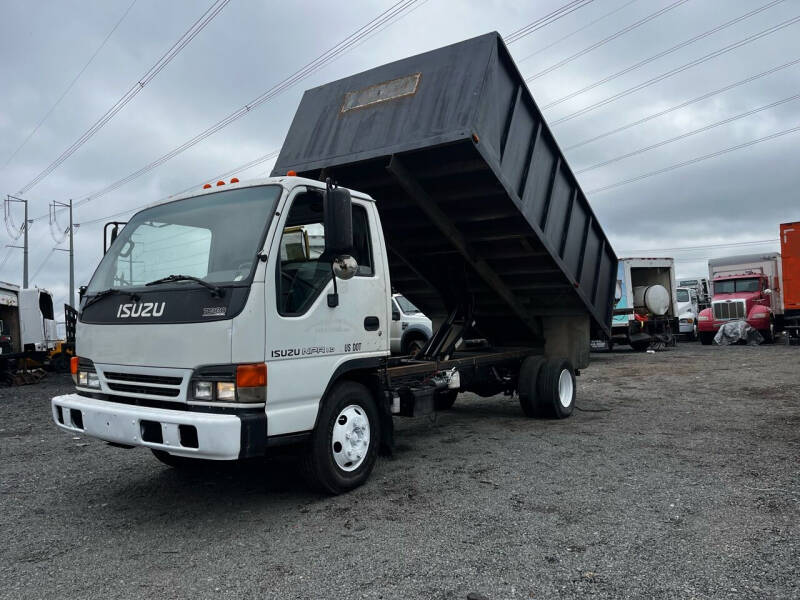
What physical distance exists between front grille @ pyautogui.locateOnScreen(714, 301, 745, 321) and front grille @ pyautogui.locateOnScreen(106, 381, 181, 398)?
876 inches

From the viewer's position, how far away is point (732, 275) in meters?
22.8

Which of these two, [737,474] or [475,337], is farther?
[475,337]

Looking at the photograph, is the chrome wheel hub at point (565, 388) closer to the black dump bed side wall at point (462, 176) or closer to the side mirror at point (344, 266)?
the black dump bed side wall at point (462, 176)

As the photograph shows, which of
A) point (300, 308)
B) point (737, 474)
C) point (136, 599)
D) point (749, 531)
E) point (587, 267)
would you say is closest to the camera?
point (136, 599)

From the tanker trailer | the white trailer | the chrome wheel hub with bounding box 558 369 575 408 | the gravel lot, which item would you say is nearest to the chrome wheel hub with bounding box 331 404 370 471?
the gravel lot

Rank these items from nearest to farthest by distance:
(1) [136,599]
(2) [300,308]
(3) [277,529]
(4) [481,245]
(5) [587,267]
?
(1) [136,599] → (3) [277,529] → (2) [300,308] → (4) [481,245] → (5) [587,267]

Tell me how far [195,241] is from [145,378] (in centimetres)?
103

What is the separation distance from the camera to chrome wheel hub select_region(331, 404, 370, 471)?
4.55 metres

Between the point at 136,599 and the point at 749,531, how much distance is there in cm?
354

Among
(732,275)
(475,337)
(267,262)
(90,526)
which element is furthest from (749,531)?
(732,275)

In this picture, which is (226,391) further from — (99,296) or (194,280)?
(99,296)

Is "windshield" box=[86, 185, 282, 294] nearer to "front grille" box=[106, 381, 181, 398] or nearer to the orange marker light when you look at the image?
the orange marker light

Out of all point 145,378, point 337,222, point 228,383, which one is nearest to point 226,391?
point 228,383

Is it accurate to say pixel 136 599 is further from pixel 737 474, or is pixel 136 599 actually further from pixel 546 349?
pixel 546 349
